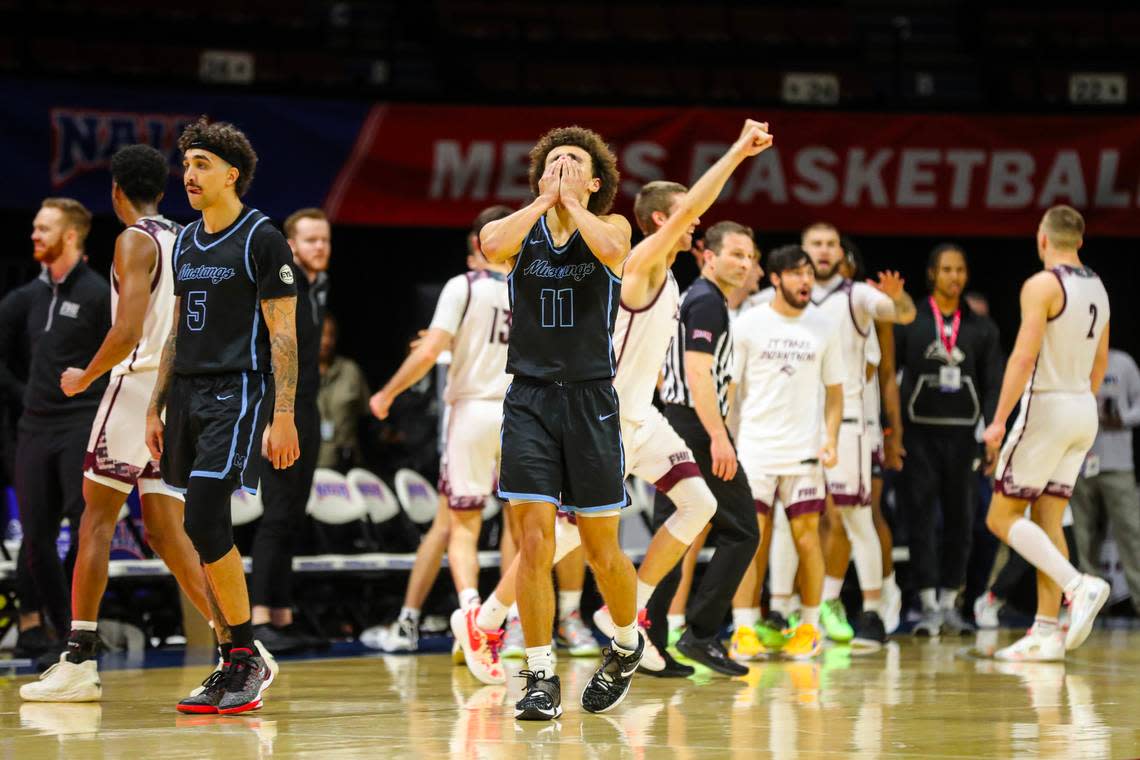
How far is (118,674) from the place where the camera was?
6.92m

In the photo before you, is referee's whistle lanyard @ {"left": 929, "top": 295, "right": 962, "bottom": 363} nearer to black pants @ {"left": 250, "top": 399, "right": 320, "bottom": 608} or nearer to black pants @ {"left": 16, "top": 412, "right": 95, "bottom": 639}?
black pants @ {"left": 250, "top": 399, "right": 320, "bottom": 608}

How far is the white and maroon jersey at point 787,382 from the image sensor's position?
787cm

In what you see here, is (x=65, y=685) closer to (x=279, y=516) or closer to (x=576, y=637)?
(x=279, y=516)

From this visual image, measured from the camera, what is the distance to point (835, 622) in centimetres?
864

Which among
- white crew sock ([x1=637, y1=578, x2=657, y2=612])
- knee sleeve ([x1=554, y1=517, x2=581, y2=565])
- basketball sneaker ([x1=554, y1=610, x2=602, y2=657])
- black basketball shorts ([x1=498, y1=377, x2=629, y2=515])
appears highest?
black basketball shorts ([x1=498, y1=377, x2=629, y2=515])

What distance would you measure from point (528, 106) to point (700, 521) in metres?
5.25

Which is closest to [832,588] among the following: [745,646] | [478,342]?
[745,646]

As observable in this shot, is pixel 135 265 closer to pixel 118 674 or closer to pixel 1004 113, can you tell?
pixel 118 674

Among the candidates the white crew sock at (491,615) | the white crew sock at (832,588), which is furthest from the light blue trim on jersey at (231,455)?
the white crew sock at (832,588)

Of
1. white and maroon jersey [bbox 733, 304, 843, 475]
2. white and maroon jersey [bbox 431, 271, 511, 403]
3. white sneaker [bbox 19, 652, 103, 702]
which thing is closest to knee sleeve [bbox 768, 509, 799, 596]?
white and maroon jersey [bbox 733, 304, 843, 475]

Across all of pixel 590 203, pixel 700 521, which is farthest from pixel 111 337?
pixel 700 521

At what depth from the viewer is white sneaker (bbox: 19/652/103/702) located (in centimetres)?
574

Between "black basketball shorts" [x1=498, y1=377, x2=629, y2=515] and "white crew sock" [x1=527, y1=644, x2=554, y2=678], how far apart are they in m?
0.47

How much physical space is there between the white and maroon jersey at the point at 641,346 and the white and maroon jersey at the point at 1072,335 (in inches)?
94.7
